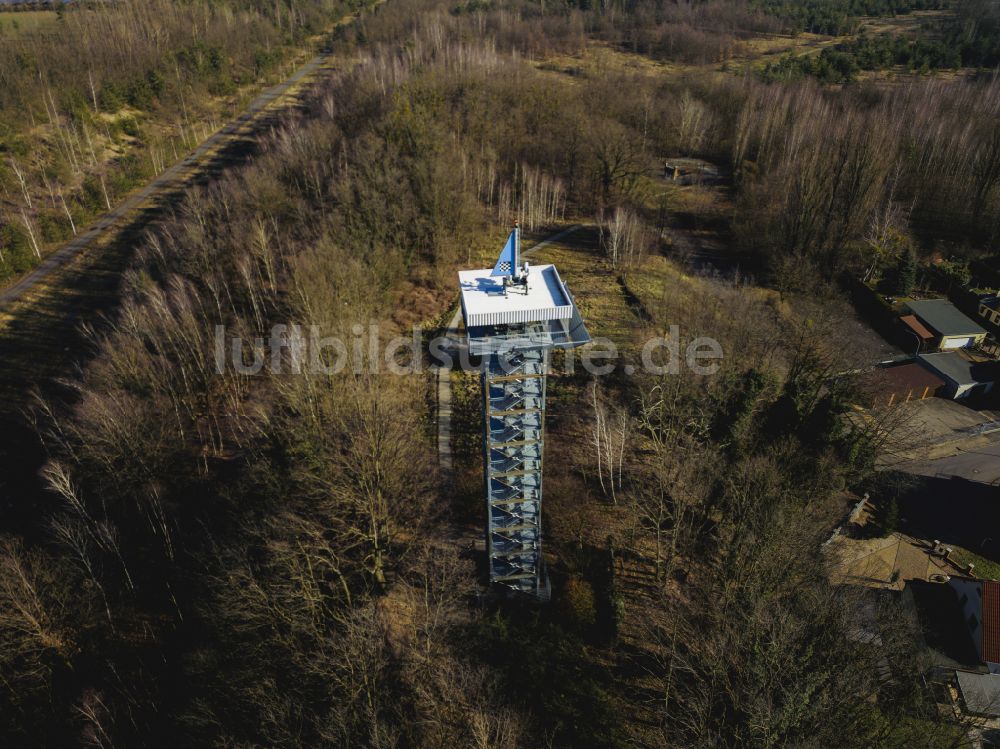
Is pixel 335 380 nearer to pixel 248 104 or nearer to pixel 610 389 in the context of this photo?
pixel 610 389

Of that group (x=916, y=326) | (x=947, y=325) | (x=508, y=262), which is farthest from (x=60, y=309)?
(x=947, y=325)

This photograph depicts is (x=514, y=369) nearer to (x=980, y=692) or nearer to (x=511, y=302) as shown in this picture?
(x=511, y=302)

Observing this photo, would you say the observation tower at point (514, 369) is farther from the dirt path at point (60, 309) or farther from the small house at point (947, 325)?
the small house at point (947, 325)

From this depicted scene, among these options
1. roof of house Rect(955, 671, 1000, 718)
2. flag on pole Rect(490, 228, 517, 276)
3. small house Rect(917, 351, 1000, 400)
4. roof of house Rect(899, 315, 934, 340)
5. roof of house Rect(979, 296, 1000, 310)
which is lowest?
roof of house Rect(955, 671, 1000, 718)

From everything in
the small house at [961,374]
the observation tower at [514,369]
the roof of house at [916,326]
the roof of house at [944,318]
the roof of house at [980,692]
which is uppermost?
the observation tower at [514,369]

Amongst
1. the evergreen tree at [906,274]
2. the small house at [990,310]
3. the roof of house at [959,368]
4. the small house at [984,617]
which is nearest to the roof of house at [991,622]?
the small house at [984,617]

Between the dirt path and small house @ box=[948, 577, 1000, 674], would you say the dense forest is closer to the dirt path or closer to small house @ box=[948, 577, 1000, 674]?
the dirt path

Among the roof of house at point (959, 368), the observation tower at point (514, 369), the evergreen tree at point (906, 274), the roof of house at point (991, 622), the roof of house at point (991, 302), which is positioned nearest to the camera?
the observation tower at point (514, 369)

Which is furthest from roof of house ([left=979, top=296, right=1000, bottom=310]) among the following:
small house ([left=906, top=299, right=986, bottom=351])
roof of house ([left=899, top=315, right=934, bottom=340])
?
roof of house ([left=899, top=315, right=934, bottom=340])
